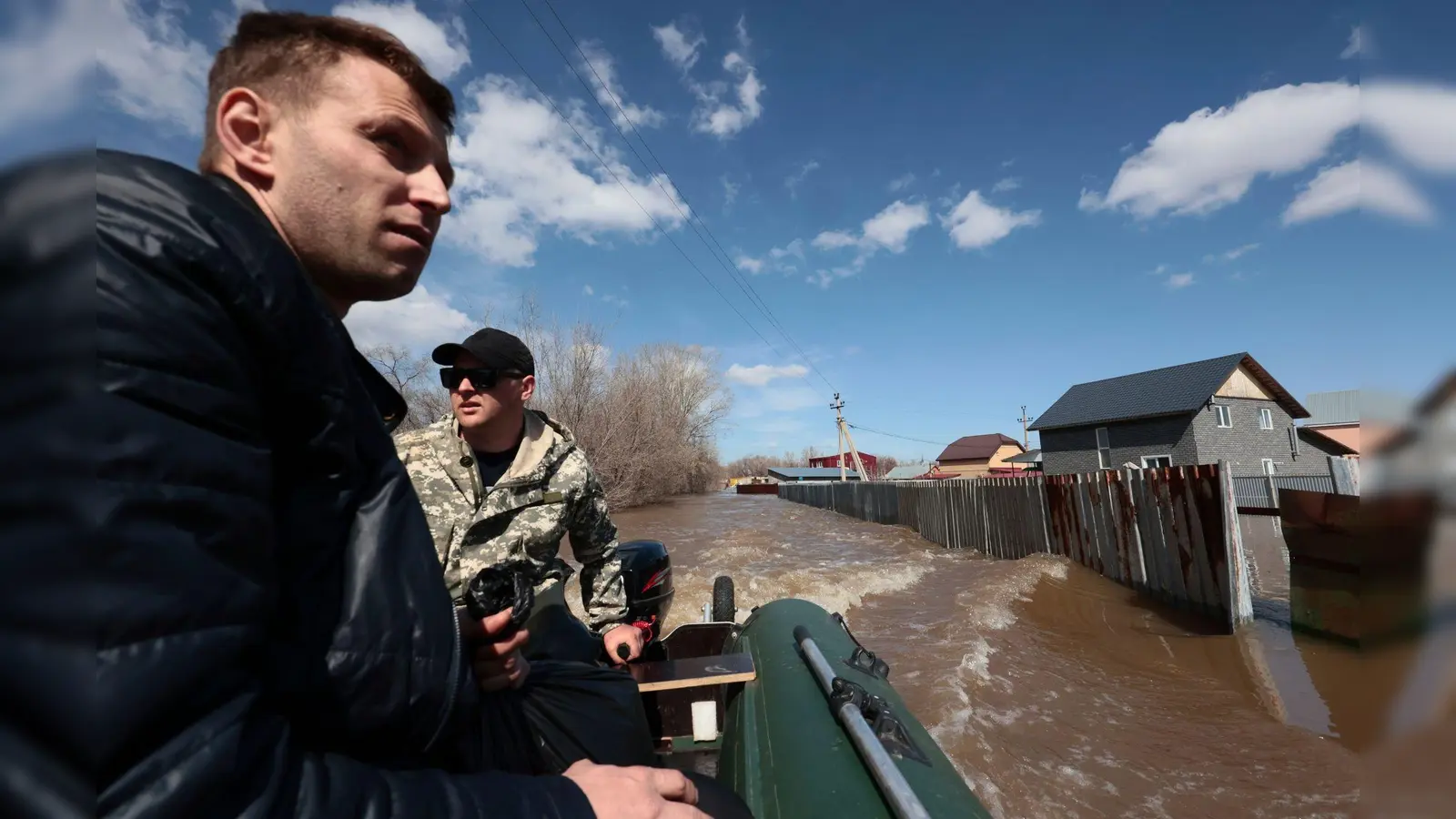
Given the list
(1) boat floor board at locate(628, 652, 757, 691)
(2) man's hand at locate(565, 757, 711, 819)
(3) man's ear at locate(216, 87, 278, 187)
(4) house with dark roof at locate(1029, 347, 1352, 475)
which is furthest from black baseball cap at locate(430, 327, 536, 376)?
(4) house with dark roof at locate(1029, 347, 1352, 475)

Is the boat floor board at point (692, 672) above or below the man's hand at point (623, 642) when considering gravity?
below

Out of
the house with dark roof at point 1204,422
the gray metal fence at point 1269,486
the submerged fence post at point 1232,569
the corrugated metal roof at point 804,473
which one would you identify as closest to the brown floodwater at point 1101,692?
the submerged fence post at point 1232,569

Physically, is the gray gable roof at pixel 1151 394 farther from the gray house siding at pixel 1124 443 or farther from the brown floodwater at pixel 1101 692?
the brown floodwater at pixel 1101 692

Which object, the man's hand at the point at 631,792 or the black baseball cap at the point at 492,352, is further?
the black baseball cap at the point at 492,352

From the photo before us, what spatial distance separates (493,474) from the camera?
113 inches

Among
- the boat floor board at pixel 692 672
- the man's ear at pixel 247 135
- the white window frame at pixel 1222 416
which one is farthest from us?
the white window frame at pixel 1222 416

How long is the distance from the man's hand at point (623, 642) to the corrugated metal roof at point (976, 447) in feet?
178

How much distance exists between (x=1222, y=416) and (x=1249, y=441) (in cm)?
179

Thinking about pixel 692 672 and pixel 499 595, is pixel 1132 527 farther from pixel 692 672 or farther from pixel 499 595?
pixel 499 595

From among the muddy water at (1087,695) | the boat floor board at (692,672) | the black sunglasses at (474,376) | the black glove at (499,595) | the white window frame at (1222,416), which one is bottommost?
the muddy water at (1087,695)

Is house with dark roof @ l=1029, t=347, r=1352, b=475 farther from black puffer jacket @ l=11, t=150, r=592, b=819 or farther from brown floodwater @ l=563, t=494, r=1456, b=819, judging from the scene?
black puffer jacket @ l=11, t=150, r=592, b=819

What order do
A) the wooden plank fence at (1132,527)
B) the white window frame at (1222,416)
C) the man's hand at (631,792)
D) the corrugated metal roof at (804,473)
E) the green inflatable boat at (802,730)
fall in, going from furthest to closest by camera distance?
the corrugated metal roof at (804,473) < the white window frame at (1222,416) < the wooden plank fence at (1132,527) < the green inflatable boat at (802,730) < the man's hand at (631,792)

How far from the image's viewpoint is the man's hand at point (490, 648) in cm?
128

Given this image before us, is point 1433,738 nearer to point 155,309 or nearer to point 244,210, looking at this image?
point 155,309
